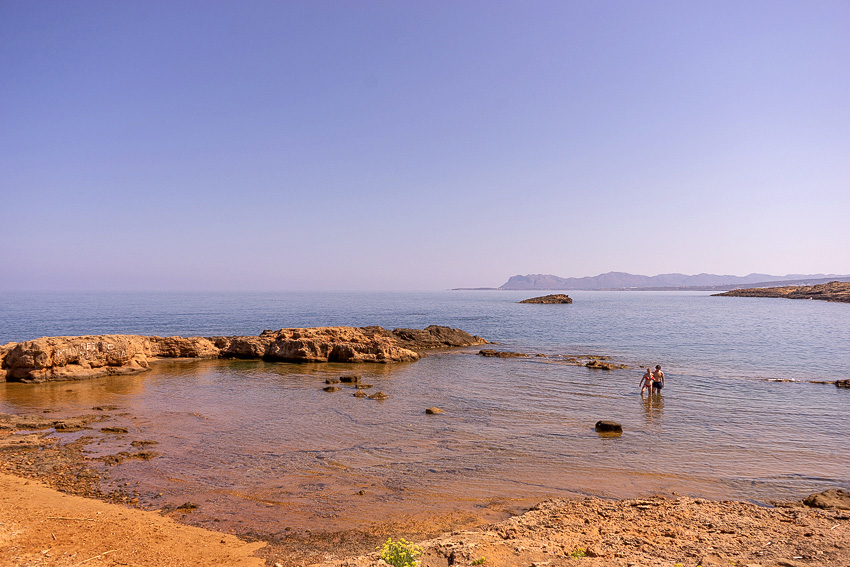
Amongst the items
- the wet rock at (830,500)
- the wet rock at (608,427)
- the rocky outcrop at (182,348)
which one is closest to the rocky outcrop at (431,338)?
the rocky outcrop at (182,348)

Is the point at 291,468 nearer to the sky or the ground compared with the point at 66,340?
nearer to the ground

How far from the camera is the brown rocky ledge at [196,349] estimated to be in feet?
70.2

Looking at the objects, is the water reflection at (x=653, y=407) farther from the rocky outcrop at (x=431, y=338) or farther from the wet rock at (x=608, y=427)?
the rocky outcrop at (x=431, y=338)

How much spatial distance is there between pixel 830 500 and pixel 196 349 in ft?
100

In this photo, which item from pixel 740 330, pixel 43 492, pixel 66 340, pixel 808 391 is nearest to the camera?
pixel 43 492

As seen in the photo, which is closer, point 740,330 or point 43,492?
point 43,492

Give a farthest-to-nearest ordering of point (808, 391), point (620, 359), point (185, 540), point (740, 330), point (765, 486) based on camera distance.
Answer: point (740, 330), point (620, 359), point (808, 391), point (765, 486), point (185, 540)

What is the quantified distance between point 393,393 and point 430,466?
9268mm

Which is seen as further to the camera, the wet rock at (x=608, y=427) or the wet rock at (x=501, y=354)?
the wet rock at (x=501, y=354)

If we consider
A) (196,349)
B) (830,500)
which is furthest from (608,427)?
(196,349)

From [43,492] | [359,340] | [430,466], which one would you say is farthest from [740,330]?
[43,492]

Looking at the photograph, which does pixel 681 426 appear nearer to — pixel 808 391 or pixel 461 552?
pixel 808 391

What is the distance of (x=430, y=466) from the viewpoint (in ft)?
36.7

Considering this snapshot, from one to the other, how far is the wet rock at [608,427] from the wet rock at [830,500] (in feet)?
17.3
